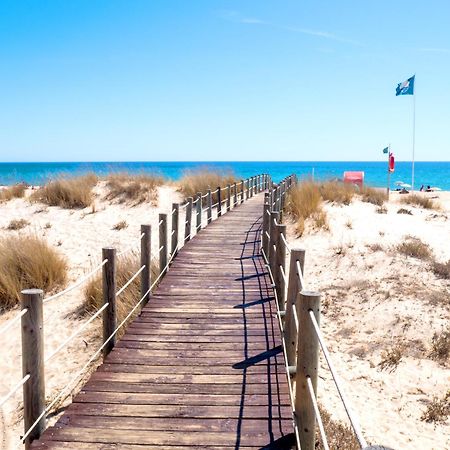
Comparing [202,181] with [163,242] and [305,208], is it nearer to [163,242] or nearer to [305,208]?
[305,208]

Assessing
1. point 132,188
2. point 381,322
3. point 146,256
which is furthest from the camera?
point 132,188

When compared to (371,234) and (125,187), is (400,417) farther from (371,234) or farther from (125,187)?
(125,187)

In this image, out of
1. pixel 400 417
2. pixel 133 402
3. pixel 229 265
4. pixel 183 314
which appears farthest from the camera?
pixel 229 265

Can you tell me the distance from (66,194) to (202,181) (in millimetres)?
5975

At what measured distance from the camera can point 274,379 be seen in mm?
4477

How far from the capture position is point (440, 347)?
7.30m

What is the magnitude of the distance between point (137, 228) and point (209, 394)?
12.0 meters

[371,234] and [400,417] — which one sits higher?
[371,234]

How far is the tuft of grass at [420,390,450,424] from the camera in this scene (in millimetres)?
5723

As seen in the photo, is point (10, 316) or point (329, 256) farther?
point (329, 256)

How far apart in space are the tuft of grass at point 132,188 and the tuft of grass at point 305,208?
219 inches

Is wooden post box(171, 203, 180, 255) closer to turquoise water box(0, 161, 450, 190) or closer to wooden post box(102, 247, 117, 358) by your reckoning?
wooden post box(102, 247, 117, 358)

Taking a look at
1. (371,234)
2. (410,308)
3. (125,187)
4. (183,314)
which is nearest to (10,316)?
(183,314)

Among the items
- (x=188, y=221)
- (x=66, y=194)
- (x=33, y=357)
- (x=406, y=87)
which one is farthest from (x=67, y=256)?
(x=406, y=87)
